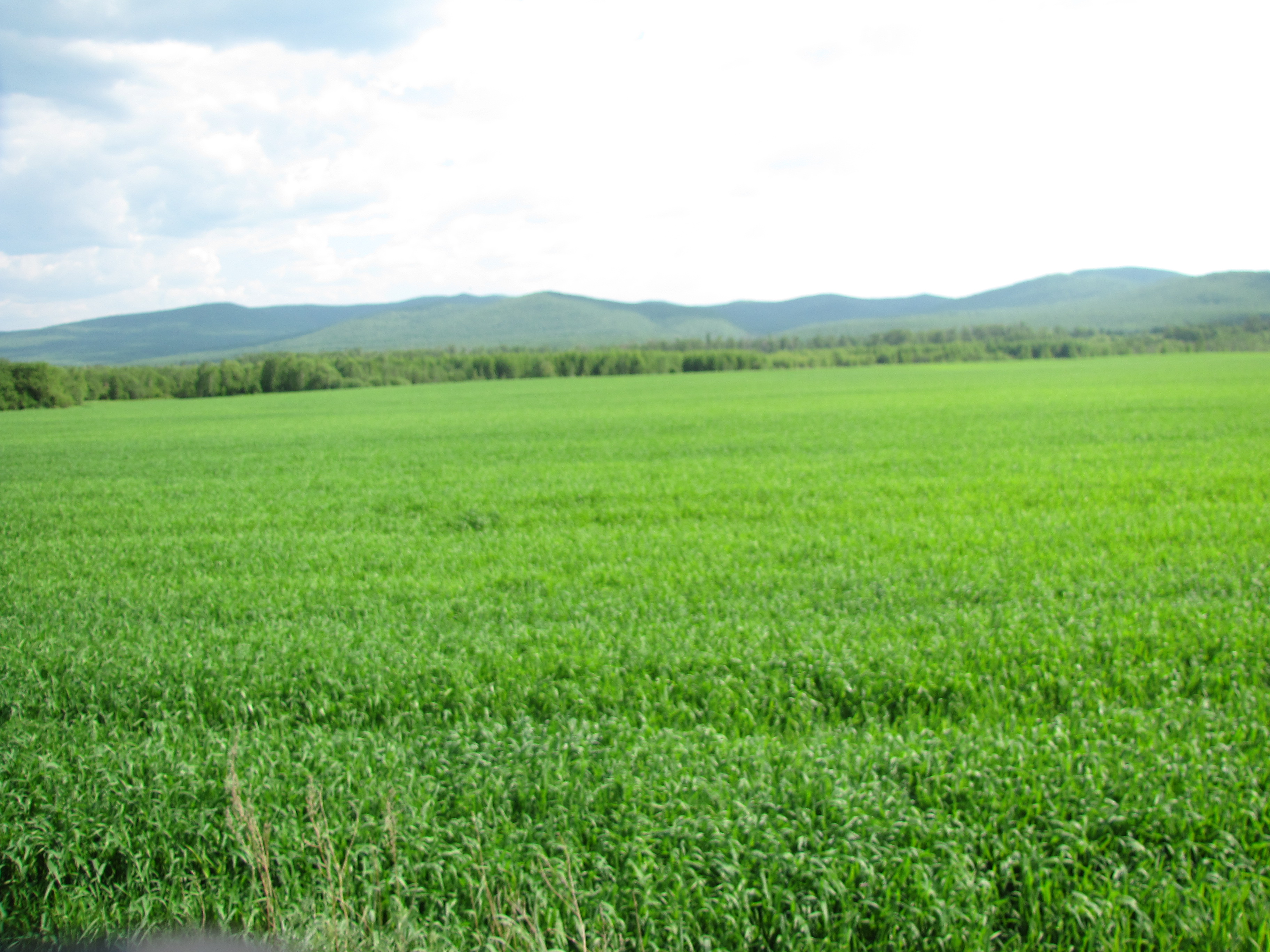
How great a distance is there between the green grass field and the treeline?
85.1 meters

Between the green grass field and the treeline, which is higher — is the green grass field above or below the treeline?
below

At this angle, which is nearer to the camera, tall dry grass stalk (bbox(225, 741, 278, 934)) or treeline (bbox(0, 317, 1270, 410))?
tall dry grass stalk (bbox(225, 741, 278, 934))

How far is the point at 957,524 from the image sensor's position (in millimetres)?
12867

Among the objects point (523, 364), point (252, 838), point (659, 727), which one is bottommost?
point (659, 727)

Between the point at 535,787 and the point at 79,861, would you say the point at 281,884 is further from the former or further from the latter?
the point at 535,787

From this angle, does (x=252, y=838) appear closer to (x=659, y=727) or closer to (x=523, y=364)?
(x=659, y=727)

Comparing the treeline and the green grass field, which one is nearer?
the green grass field

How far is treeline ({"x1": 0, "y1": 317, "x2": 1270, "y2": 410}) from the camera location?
3438 inches

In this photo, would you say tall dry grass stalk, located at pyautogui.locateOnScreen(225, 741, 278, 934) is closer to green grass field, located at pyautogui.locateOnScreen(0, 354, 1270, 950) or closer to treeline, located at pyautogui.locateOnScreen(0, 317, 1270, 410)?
green grass field, located at pyautogui.locateOnScreen(0, 354, 1270, 950)

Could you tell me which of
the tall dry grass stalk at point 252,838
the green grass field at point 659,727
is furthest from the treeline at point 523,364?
the tall dry grass stalk at point 252,838

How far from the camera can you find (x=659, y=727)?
19.5ft

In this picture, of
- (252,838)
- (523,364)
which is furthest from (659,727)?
(523,364)

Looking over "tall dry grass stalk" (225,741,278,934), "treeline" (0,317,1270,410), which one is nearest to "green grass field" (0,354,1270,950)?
"tall dry grass stalk" (225,741,278,934)

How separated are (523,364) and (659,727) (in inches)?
5154
